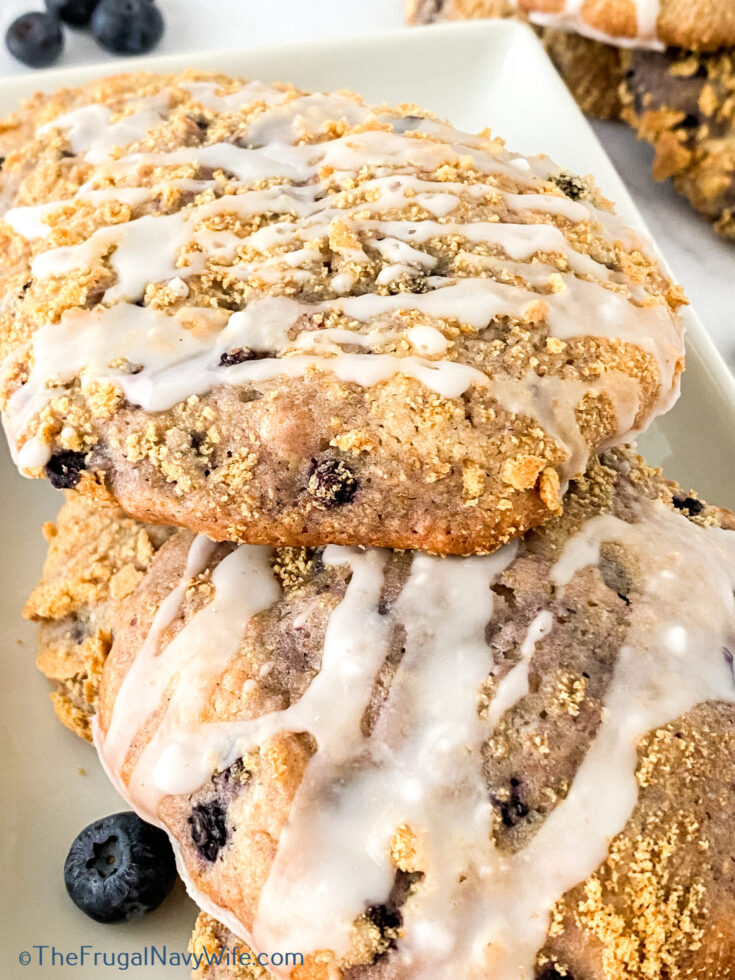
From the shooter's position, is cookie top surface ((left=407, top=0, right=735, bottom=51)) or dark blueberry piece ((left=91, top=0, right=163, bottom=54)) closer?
cookie top surface ((left=407, top=0, right=735, bottom=51))

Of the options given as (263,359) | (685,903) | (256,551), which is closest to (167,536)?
(256,551)

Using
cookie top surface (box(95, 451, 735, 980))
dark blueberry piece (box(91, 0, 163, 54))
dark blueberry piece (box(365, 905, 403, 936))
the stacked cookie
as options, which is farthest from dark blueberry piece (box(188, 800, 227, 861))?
dark blueberry piece (box(91, 0, 163, 54))

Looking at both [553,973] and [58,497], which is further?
[58,497]

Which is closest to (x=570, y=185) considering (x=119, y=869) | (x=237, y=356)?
(x=237, y=356)

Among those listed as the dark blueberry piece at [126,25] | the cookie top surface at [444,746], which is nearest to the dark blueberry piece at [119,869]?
the cookie top surface at [444,746]

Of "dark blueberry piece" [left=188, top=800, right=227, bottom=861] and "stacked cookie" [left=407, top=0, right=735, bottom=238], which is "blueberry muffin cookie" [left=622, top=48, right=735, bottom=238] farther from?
"dark blueberry piece" [left=188, top=800, right=227, bottom=861]

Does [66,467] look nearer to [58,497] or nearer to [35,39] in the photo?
[58,497]

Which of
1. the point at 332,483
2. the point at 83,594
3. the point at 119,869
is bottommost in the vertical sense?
the point at 119,869
